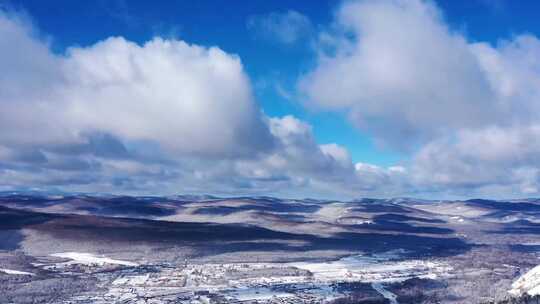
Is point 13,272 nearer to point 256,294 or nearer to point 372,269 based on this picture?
point 256,294

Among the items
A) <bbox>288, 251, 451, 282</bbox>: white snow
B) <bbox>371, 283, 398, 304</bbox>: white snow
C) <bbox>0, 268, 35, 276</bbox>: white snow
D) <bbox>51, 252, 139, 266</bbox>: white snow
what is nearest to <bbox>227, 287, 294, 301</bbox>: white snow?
<bbox>371, 283, 398, 304</bbox>: white snow

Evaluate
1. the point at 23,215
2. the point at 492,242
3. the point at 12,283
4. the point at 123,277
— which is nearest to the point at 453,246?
the point at 492,242

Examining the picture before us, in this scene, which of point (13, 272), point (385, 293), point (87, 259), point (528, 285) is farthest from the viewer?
point (87, 259)

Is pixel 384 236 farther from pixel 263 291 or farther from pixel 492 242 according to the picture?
pixel 263 291

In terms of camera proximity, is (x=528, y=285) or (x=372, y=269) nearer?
(x=528, y=285)

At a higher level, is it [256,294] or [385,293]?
[256,294]

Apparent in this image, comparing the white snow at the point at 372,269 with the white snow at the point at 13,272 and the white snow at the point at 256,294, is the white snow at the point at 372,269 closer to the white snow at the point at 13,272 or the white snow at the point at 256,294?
the white snow at the point at 256,294

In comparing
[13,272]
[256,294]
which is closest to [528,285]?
[256,294]

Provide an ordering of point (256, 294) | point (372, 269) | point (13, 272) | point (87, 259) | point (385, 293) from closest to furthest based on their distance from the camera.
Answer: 1. point (256, 294)
2. point (385, 293)
3. point (13, 272)
4. point (372, 269)
5. point (87, 259)

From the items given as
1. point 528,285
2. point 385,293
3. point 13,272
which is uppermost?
point 13,272

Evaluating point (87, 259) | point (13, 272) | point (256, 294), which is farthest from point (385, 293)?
point (87, 259)
